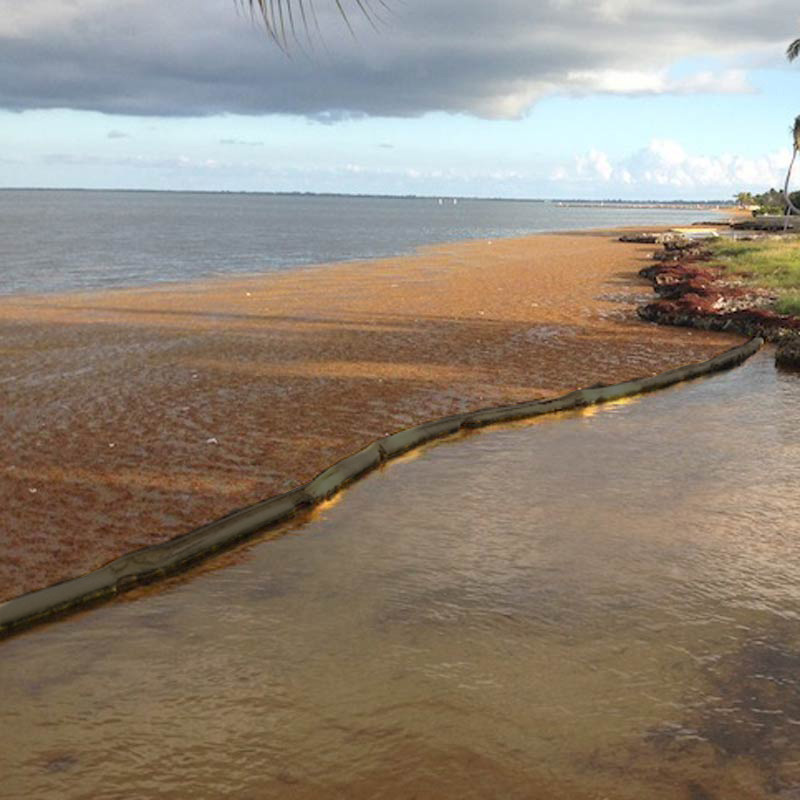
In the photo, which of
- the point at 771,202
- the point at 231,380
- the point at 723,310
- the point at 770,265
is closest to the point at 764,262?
the point at 770,265

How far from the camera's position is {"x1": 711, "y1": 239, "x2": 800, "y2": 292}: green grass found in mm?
29547

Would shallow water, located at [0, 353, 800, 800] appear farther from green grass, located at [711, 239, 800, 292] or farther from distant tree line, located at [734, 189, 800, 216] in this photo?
distant tree line, located at [734, 189, 800, 216]

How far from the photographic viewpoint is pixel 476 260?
51.3 m

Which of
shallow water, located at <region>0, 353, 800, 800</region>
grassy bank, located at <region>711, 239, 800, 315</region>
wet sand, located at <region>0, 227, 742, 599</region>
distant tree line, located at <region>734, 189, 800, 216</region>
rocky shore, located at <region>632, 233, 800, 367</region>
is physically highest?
distant tree line, located at <region>734, 189, 800, 216</region>

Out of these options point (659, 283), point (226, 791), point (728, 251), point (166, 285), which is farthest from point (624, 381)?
point (728, 251)

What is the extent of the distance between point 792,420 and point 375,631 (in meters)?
9.52

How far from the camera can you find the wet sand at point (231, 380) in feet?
30.1

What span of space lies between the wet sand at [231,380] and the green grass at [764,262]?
4487 millimetres

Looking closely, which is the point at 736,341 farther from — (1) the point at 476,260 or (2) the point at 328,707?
(1) the point at 476,260

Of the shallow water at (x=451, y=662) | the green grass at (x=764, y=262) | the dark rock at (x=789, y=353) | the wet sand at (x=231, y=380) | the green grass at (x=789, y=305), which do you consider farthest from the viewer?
the green grass at (x=764, y=262)

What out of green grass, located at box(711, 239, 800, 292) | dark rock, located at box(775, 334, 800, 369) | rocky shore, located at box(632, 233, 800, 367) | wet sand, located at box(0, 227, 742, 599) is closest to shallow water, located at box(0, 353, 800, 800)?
wet sand, located at box(0, 227, 742, 599)

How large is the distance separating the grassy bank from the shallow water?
1780cm

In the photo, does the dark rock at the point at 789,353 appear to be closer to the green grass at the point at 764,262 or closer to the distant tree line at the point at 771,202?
the green grass at the point at 764,262

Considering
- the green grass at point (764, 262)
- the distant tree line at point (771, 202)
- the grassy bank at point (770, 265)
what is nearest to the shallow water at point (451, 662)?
the grassy bank at point (770, 265)
